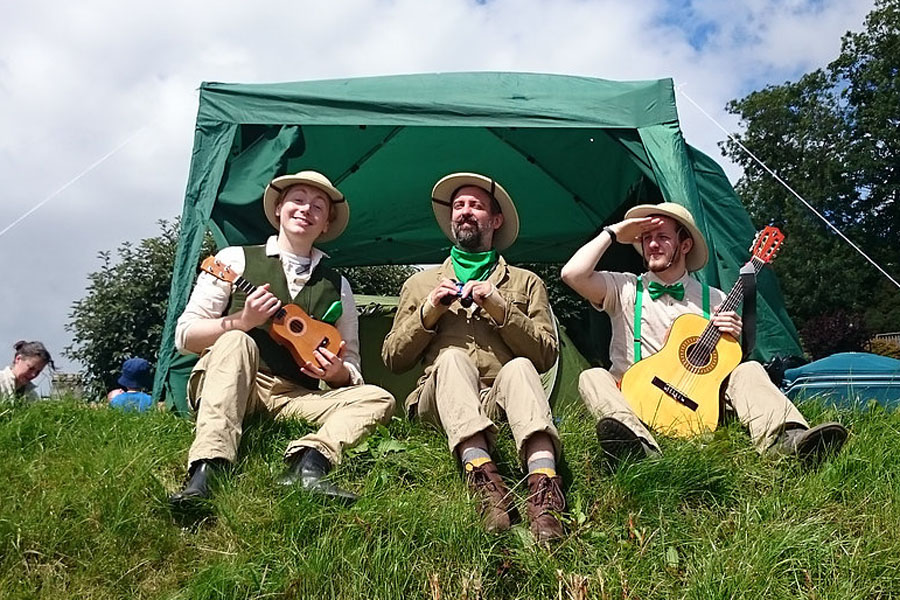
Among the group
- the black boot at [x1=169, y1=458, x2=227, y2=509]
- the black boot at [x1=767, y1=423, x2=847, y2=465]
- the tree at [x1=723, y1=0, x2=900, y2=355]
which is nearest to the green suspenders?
the black boot at [x1=767, y1=423, x2=847, y2=465]

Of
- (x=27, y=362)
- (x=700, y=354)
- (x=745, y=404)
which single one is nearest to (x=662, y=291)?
(x=700, y=354)

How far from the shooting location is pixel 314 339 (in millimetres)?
2842

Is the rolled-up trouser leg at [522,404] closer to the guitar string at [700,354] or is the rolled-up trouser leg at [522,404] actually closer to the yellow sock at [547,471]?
the yellow sock at [547,471]

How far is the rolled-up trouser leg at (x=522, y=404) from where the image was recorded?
2170mm

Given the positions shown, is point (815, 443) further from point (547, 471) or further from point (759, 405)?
point (547, 471)

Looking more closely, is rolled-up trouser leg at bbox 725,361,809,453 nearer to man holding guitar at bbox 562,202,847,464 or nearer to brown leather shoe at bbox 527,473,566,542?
man holding guitar at bbox 562,202,847,464

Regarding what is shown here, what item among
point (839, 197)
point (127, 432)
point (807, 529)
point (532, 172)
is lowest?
point (807, 529)

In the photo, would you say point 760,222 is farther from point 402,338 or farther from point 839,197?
point 402,338

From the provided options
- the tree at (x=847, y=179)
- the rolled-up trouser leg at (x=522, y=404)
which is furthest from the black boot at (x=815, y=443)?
the tree at (x=847, y=179)

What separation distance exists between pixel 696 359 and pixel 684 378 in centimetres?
11

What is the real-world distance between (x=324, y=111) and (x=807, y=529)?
292 cm

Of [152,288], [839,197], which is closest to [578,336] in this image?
[152,288]

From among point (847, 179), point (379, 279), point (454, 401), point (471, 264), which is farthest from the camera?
point (847, 179)

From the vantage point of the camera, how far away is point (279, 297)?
9.52ft
